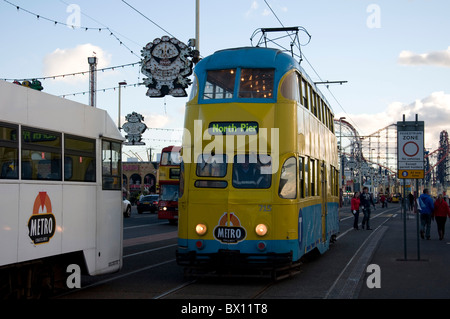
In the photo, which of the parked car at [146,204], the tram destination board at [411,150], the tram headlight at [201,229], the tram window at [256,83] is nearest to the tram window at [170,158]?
the parked car at [146,204]

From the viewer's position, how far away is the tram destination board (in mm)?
16594

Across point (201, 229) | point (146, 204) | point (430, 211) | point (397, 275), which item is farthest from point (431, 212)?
point (146, 204)

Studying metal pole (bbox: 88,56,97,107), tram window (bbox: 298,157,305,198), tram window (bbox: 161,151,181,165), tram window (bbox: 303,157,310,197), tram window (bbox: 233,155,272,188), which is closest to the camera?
tram window (bbox: 233,155,272,188)

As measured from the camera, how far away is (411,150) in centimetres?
1670

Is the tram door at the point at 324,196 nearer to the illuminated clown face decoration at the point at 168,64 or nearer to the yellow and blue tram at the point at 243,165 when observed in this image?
the yellow and blue tram at the point at 243,165

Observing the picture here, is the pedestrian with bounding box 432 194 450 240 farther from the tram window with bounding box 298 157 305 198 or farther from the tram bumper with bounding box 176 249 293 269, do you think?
the tram bumper with bounding box 176 249 293 269

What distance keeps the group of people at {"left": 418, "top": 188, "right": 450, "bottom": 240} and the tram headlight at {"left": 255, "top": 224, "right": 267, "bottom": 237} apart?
42.7 feet

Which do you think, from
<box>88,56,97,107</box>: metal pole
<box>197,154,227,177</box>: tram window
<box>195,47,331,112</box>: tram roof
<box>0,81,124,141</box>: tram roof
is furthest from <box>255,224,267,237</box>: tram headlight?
<box>88,56,97,107</box>: metal pole

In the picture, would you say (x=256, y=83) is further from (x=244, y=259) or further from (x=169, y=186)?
(x=169, y=186)

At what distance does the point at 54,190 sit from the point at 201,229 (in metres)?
3.31

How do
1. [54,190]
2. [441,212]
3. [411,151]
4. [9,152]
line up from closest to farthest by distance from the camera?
[9,152], [54,190], [411,151], [441,212]

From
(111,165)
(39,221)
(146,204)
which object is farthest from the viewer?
(146,204)

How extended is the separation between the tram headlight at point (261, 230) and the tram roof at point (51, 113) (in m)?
3.00

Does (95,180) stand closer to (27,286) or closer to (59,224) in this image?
(59,224)
